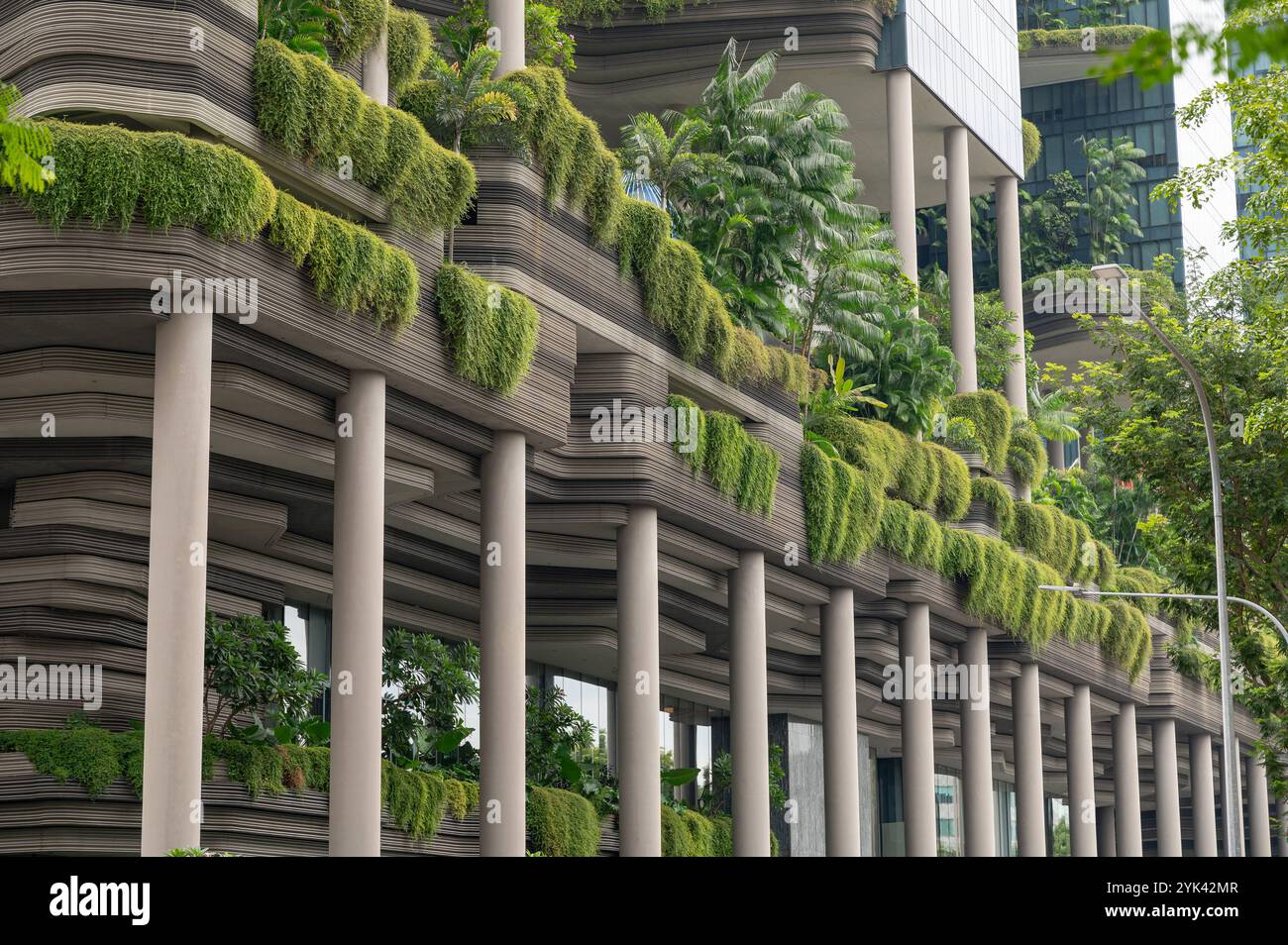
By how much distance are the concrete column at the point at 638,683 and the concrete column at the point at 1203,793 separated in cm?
3695

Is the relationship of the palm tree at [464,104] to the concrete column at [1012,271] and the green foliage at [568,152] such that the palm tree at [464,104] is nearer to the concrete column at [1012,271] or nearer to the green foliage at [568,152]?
the green foliage at [568,152]

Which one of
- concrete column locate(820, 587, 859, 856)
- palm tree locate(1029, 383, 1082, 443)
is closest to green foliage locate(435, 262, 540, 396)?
concrete column locate(820, 587, 859, 856)

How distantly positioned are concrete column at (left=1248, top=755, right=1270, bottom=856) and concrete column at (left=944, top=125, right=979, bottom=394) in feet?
79.7

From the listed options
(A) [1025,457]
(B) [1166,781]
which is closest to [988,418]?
(A) [1025,457]

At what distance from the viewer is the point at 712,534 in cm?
3120

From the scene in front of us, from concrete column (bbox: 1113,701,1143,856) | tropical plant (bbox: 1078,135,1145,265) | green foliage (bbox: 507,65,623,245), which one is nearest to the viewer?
green foliage (bbox: 507,65,623,245)

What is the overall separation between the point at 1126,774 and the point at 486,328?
119ft

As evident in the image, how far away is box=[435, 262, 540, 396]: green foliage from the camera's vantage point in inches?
934

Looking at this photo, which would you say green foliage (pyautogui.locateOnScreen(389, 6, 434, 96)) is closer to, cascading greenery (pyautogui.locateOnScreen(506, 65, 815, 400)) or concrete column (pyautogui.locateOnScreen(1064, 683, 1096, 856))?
cascading greenery (pyautogui.locateOnScreen(506, 65, 815, 400))

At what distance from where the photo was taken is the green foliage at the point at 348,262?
20578 mm

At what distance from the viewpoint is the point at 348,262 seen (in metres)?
21.5

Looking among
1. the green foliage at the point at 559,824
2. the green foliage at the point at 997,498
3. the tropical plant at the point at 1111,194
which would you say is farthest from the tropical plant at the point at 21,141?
the tropical plant at the point at 1111,194

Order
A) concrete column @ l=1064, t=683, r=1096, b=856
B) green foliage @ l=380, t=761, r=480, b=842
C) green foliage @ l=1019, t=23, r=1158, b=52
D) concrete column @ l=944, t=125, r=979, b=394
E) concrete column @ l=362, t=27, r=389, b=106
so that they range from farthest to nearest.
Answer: green foliage @ l=1019, t=23, r=1158, b=52 → concrete column @ l=944, t=125, r=979, b=394 → concrete column @ l=1064, t=683, r=1096, b=856 → green foliage @ l=380, t=761, r=480, b=842 → concrete column @ l=362, t=27, r=389, b=106

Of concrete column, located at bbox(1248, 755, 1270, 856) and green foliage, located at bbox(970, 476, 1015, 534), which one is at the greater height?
green foliage, located at bbox(970, 476, 1015, 534)
